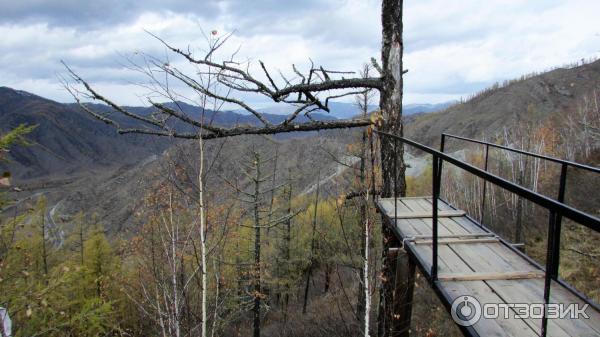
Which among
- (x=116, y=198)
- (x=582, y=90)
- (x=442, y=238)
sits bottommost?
(x=116, y=198)

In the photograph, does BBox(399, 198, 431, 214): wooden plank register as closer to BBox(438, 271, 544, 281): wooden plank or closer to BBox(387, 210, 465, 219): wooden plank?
BBox(387, 210, 465, 219): wooden plank

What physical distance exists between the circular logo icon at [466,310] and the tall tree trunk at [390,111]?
2.18 metres

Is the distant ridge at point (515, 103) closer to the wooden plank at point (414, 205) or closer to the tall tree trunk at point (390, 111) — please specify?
the wooden plank at point (414, 205)

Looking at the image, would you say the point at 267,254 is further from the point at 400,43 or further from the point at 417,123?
the point at 417,123

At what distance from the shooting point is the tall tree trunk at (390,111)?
4.82 metres

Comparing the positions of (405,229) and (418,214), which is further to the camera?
(418,214)

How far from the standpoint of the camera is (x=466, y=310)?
2.49m

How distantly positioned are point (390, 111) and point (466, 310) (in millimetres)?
2999

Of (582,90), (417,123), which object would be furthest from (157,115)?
(417,123)

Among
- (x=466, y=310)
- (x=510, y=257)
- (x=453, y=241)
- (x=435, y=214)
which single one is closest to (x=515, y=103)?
(x=453, y=241)

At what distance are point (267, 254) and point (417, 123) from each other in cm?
8179

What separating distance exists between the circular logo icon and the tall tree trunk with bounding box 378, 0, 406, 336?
2177 mm

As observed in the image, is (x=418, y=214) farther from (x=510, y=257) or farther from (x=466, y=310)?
(x=466, y=310)

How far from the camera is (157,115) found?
4734mm
